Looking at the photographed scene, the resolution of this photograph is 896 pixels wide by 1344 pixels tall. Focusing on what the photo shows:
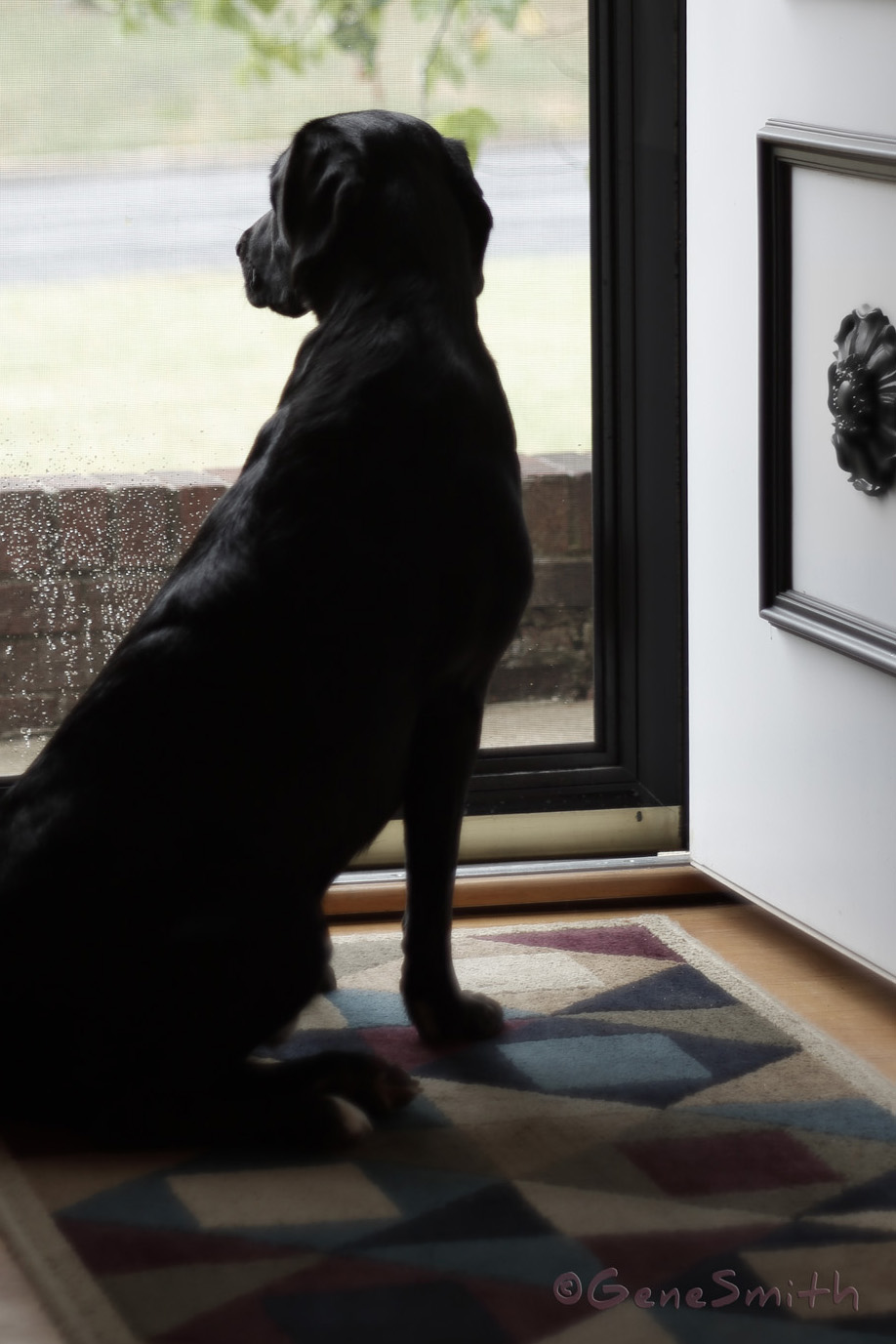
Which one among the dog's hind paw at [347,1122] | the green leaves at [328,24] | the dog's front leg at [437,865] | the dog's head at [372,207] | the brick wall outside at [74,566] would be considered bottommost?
the dog's hind paw at [347,1122]

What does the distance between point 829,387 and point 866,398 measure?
9cm

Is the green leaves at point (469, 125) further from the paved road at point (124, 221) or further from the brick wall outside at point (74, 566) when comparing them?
the brick wall outside at point (74, 566)

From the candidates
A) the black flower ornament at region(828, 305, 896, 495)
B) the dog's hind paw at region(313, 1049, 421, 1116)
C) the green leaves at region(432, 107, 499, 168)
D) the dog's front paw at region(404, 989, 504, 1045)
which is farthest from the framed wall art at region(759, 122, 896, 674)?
the dog's hind paw at region(313, 1049, 421, 1116)

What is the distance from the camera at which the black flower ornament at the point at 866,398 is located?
67.6 inches

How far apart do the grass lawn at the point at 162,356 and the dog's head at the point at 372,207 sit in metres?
0.55

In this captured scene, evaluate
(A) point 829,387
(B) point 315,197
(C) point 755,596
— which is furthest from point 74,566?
(A) point 829,387

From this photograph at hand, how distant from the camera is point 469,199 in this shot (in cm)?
165

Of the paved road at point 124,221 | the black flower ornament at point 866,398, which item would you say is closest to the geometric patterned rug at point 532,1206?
the black flower ornament at point 866,398

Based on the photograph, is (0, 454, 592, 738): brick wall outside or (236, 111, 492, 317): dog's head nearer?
(236, 111, 492, 317): dog's head

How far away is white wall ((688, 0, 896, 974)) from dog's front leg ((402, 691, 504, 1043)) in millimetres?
463

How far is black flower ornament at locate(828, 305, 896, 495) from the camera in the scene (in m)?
1.72

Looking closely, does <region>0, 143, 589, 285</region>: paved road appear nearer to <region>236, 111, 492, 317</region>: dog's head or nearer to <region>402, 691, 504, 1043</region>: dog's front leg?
<region>236, 111, 492, 317</region>: dog's head

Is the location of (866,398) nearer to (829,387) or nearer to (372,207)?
(829,387)

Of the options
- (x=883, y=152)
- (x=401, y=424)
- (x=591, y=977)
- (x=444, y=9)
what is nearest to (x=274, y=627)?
(x=401, y=424)
